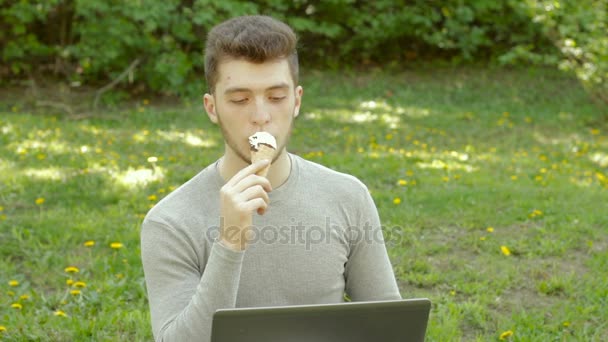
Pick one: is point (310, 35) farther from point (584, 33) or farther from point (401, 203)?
point (401, 203)

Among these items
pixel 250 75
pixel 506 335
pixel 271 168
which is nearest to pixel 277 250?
pixel 271 168

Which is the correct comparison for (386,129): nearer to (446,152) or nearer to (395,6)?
(446,152)

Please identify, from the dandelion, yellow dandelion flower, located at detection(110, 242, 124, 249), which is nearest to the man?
yellow dandelion flower, located at detection(110, 242, 124, 249)

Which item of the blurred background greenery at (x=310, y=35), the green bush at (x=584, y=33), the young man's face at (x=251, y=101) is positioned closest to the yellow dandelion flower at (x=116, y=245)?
the young man's face at (x=251, y=101)

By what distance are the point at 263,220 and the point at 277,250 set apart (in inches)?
3.7

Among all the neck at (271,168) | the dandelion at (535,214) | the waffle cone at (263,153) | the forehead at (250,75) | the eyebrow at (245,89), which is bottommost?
the dandelion at (535,214)

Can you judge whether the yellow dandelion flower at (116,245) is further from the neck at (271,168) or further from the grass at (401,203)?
the neck at (271,168)

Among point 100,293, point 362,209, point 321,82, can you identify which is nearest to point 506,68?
point 321,82

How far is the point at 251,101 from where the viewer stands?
6.33 feet

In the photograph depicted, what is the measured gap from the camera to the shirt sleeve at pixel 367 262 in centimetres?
215

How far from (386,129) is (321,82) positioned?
114 inches

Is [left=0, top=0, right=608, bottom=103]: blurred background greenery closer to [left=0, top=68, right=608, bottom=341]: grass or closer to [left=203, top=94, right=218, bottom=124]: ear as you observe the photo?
[left=0, top=68, right=608, bottom=341]: grass

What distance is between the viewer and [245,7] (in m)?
9.00

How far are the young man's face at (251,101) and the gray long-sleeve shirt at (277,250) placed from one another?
7.0 inches
